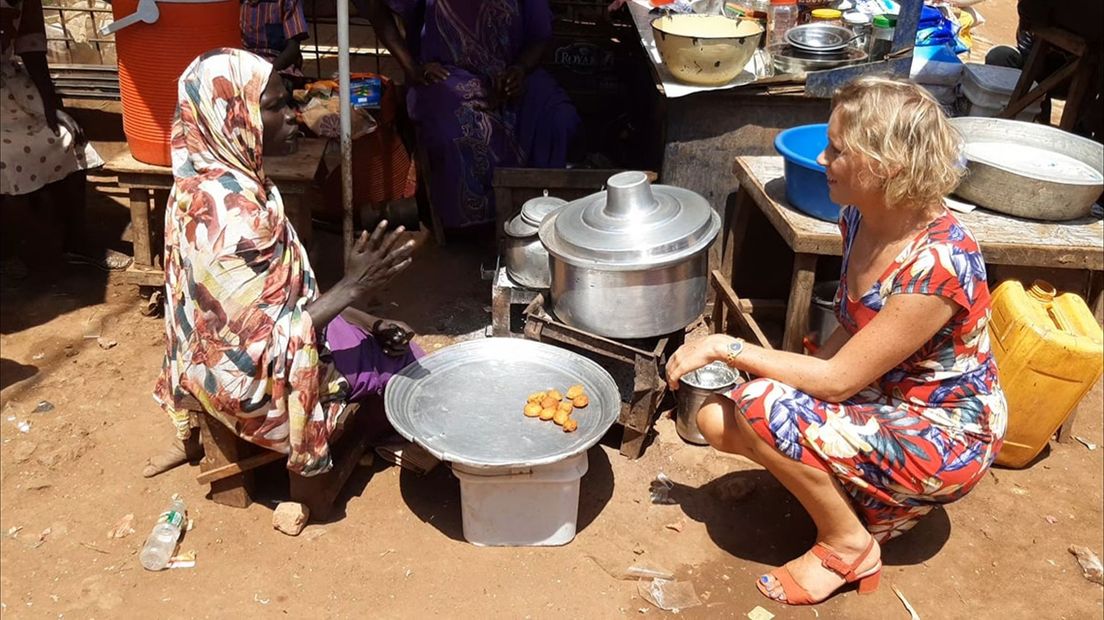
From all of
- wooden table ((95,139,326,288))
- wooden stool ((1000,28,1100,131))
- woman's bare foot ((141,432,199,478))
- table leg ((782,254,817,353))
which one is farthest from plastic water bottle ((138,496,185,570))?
wooden stool ((1000,28,1100,131))

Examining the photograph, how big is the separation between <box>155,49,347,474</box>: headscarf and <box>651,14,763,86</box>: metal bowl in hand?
71.1 inches

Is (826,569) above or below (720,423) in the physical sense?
below

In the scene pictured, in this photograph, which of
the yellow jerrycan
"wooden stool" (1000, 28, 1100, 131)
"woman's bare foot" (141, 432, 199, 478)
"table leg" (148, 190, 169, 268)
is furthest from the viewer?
"wooden stool" (1000, 28, 1100, 131)

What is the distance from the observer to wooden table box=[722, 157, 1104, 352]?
328 centimetres

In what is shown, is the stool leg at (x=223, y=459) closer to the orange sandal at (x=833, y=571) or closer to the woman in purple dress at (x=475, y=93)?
the orange sandal at (x=833, y=571)

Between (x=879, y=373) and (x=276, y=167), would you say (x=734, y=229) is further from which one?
(x=276, y=167)

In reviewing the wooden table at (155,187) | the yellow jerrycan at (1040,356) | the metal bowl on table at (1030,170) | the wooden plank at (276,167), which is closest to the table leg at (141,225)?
the wooden table at (155,187)

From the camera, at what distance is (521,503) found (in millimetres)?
2943

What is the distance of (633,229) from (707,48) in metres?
0.99

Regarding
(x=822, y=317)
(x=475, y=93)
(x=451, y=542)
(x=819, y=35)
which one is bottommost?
(x=451, y=542)

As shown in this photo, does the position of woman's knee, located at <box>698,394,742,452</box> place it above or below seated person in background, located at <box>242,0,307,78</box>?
below

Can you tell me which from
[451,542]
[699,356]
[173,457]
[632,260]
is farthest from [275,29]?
[699,356]

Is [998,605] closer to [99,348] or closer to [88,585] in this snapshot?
[88,585]

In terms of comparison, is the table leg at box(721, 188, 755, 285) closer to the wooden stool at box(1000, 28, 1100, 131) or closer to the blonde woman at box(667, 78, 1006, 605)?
the blonde woman at box(667, 78, 1006, 605)
